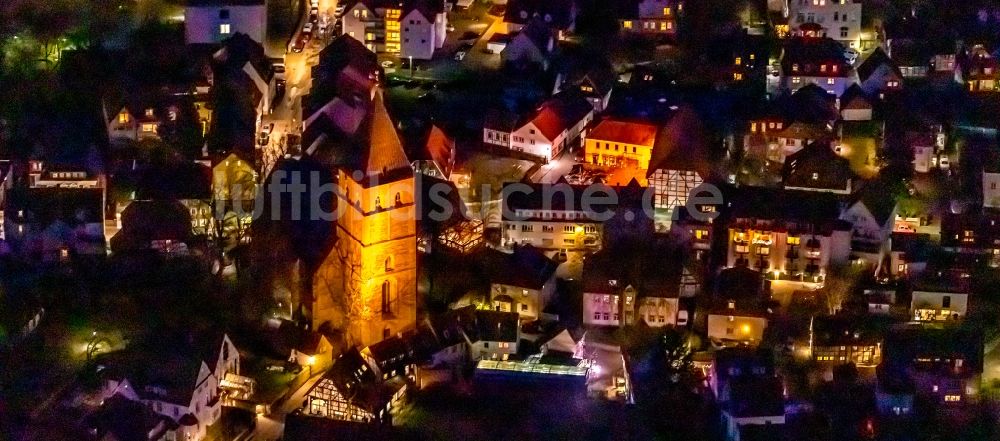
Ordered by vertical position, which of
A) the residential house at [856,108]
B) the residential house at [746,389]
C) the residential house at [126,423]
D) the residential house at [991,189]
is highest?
the residential house at [856,108]

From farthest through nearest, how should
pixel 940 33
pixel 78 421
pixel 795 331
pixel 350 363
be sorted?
pixel 940 33 → pixel 795 331 → pixel 350 363 → pixel 78 421

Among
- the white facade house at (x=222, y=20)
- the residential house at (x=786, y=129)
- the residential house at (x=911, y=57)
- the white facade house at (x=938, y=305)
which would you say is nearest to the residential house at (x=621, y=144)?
the residential house at (x=786, y=129)

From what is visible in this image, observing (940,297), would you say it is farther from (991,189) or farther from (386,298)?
(386,298)

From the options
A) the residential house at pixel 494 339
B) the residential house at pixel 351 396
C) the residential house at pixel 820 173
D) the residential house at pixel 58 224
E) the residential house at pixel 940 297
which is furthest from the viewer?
the residential house at pixel 820 173

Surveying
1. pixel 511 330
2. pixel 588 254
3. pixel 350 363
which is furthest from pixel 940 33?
pixel 350 363

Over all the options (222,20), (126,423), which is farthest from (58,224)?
(222,20)

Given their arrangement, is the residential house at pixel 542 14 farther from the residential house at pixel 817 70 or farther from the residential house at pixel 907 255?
the residential house at pixel 907 255

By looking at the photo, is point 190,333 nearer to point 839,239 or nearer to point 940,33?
point 839,239
